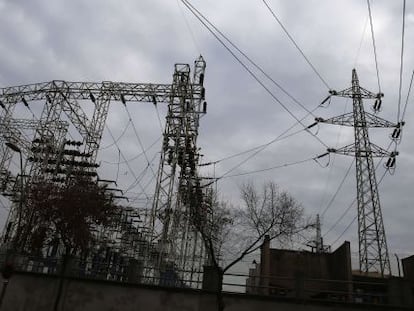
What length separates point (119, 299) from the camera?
17.8 m

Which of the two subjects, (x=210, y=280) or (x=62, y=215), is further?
(x=62, y=215)

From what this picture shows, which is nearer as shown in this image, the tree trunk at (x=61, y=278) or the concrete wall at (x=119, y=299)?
the concrete wall at (x=119, y=299)

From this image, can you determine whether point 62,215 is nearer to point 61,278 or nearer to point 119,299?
point 61,278

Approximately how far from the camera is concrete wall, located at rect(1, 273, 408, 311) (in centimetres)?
1686

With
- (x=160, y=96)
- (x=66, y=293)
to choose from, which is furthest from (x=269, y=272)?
(x=160, y=96)

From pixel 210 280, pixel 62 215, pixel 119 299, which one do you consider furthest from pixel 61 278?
pixel 62 215

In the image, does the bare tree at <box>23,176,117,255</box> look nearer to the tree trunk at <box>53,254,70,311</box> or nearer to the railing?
the railing

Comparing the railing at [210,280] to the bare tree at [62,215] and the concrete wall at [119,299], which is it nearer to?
the concrete wall at [119,299]

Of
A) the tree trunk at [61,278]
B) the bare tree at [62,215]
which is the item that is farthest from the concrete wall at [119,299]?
the bare tree at [62,215]

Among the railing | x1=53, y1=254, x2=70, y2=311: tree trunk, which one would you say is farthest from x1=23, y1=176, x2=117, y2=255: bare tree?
x1=53, y1=254, x2=70, y2=311: tree trunk

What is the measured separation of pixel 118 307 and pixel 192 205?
15.3 meters

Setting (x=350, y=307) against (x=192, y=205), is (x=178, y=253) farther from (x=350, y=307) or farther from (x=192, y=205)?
(x=350, y=307)

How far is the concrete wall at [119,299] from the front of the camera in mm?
16859

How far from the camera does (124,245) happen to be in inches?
1588
